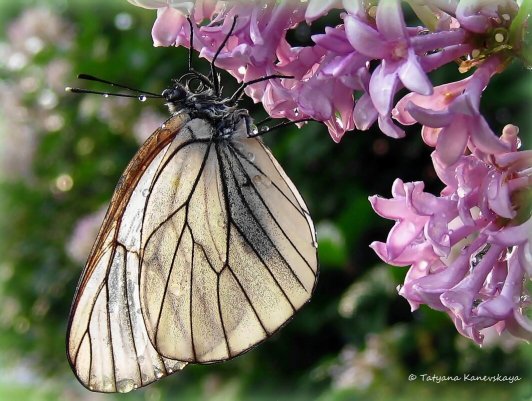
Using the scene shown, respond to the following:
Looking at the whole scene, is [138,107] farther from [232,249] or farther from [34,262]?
[232,249]

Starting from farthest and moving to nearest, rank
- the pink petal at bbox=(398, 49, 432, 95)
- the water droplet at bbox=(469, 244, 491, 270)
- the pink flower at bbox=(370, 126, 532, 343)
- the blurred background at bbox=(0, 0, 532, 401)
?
the blurred background at bbox=(0, 0, 532, 401) < the water droplet at bbox=(469, 244, 491, 270) < the pink flower at bbox=(370, 126, 532, 343) < the pink petal at bbox=(398, 49, 432, 95)

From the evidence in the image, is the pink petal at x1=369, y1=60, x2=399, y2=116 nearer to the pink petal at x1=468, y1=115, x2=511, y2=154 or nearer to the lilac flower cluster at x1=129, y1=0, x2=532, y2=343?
the lilac flower cluster at x1=129, y1=0, x2=532, y2=343

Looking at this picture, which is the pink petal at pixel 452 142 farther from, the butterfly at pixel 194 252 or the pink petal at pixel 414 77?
the butterfly at pixel 194 252

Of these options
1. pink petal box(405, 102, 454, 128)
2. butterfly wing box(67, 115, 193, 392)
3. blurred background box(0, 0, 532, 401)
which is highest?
pink petal box(405, 102, 454, 128)

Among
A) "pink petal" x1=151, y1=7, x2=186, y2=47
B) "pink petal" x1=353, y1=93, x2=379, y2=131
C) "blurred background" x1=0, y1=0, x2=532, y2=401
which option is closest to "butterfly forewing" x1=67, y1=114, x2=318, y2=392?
"pink petal" x1=151, y1=7, x2=186, y2=47

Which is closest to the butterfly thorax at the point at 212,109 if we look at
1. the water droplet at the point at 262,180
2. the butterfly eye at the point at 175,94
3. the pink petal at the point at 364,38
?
the butterfly eye at the point at 175,94

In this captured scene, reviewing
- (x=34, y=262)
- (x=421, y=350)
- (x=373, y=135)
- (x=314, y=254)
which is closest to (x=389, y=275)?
(x=421, y=350)

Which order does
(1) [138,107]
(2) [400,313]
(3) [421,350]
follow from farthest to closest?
1. (1) [138,107]
2. (2) [400,313]
3. (3) [421,350]

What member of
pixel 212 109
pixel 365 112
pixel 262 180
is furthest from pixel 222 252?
pixel 365 112
